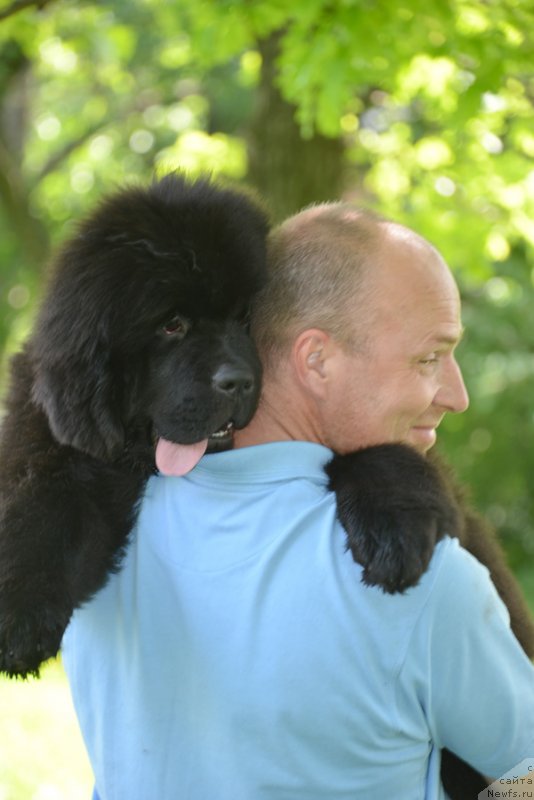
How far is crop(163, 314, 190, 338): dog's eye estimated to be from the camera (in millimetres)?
2629

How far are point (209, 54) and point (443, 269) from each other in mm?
2821

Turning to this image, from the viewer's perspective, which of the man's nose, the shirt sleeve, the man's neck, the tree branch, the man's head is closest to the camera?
the shirt sleeve

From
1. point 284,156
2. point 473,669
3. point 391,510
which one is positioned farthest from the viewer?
point 284,156

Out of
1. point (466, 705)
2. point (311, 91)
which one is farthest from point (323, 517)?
point (311, 91)

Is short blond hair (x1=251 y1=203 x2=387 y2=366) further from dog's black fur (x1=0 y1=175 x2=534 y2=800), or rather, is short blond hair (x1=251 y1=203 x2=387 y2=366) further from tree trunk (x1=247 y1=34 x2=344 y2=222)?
tree trunk (x1=247 y1=34 x2=344 y2=222)

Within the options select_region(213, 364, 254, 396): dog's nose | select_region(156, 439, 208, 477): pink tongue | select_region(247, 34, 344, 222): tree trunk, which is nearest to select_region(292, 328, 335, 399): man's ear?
select_region(213, 364, 254, 396): dog's nose

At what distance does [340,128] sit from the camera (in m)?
5.29

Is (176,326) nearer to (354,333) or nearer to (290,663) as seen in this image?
(354,333)

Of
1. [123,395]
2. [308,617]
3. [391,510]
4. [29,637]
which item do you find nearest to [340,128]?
[123,395]

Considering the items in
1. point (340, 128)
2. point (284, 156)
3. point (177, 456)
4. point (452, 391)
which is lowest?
point (284, 156)

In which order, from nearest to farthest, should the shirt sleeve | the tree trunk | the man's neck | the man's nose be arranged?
the shirt sleeve
the man's neck
the man's nose
the tree trunk

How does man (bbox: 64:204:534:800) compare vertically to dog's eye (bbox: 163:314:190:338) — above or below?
below

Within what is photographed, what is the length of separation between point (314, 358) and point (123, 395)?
54 cm

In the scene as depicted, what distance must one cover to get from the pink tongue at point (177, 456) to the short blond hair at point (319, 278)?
0.89ft
